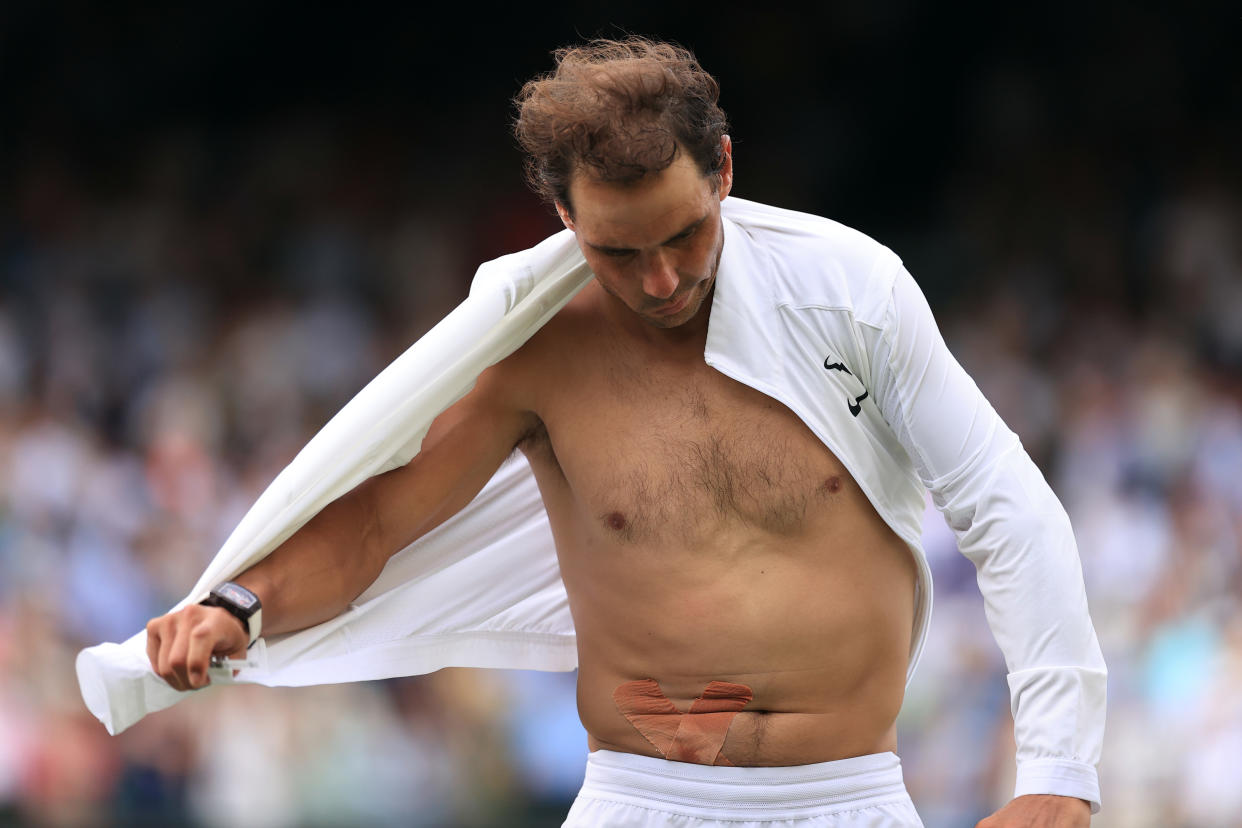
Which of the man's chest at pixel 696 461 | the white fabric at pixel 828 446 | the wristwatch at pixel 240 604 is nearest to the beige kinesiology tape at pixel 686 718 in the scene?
the man's chest at pixel 696 461

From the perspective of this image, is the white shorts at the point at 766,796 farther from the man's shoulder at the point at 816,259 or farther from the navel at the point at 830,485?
the man's shoulder at the point at 816,259

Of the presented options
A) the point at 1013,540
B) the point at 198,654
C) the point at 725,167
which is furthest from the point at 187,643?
the point at 1013,540

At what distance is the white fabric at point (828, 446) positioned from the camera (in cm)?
250

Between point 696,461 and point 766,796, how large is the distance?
583mm

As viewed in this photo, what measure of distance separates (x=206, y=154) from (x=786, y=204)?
3330 millimetres

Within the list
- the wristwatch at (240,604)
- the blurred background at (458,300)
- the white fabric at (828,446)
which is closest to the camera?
the white fabric at (828,446)

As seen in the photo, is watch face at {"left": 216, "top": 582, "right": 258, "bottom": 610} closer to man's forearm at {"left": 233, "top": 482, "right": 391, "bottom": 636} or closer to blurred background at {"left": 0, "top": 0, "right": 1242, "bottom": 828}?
man's forearm at {"left": 233, "top": 482, "right": 391, "bottom": 636}

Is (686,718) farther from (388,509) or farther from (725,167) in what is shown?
(725,167)

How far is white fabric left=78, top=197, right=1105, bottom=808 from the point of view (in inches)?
98.3

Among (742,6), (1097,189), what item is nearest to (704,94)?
(1097,189)

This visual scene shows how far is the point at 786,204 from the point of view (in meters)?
9.18

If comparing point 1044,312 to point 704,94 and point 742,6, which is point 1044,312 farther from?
point 704,94

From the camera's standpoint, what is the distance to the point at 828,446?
2672 millimetres

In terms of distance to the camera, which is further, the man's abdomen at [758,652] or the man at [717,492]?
the man's abdomen at [758,652]
